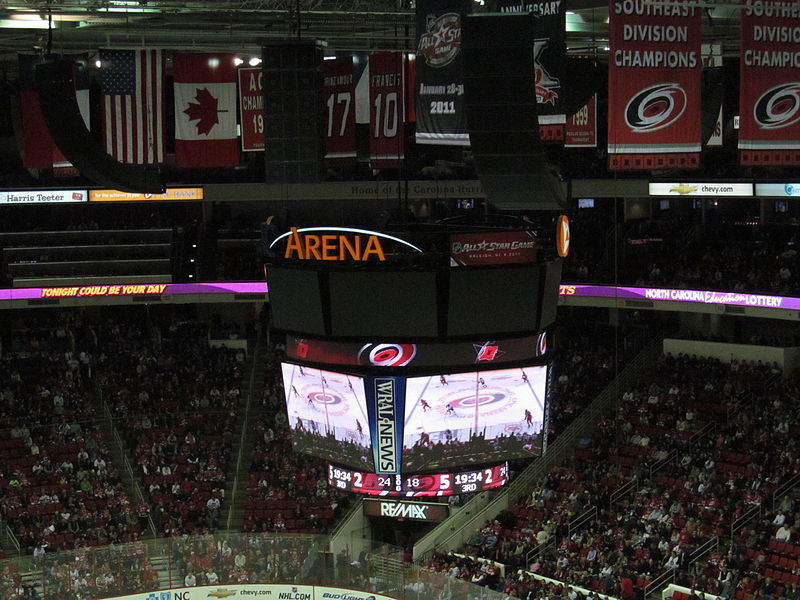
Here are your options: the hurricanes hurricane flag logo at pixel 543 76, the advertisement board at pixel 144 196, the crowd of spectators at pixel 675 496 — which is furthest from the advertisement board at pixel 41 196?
the hurricanes hurricane flag logo at pixel 543 76

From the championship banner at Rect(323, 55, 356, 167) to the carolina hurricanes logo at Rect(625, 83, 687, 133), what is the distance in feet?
21.3

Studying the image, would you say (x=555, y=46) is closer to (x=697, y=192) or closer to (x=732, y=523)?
(x=732, y=523)

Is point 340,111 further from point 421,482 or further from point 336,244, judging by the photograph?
point 421,482

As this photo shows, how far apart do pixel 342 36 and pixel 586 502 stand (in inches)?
387

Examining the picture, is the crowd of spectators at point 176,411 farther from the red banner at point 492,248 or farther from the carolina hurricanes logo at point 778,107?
the red banner at point 492,248

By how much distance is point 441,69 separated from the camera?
15.7m

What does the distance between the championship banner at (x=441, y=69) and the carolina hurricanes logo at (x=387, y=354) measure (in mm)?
3174

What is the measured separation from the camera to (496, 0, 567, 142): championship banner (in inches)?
611

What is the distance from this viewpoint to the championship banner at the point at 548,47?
15.5m


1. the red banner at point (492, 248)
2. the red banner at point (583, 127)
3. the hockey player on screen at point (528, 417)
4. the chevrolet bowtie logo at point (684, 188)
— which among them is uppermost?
the red banner at point (583, 127)

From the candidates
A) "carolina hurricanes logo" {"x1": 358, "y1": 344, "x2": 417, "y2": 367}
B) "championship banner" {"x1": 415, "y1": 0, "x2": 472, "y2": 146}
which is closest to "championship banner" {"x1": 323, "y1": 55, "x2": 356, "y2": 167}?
"championship banner" {"x1": 415, "y1": 0, "x2": 472, "y2": 146}

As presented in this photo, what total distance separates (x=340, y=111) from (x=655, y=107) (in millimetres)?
7233

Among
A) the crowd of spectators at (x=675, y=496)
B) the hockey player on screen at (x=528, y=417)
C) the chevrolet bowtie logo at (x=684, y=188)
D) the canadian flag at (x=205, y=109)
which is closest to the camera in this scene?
the hockey player on screen at (x=528, y=417)

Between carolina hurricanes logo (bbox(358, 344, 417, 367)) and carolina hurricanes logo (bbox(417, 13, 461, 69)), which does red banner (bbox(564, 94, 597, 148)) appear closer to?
carolina hurricanes logo (bbox(417, 13, 461, 69))
